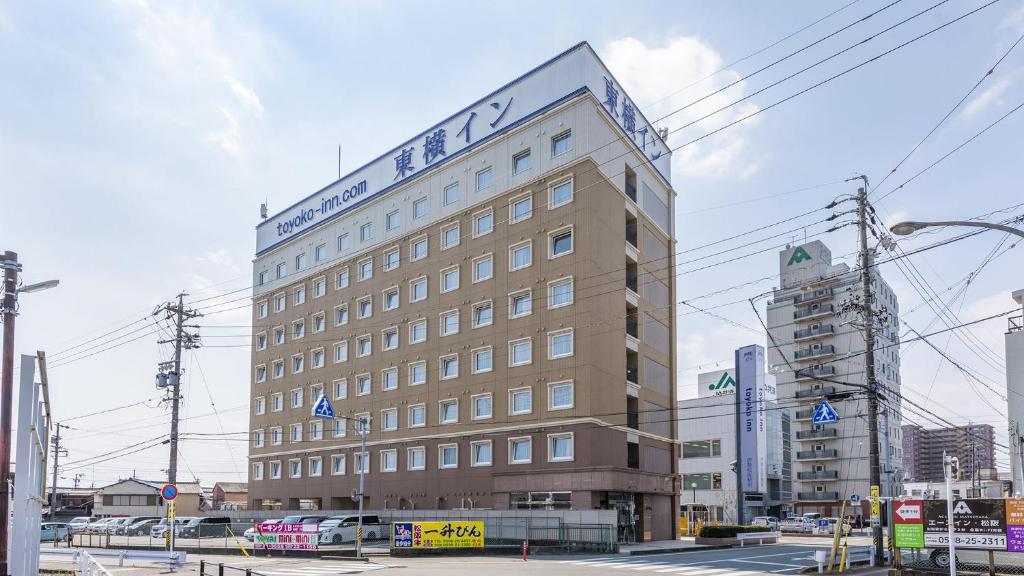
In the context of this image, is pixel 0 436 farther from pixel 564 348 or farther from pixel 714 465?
pixel 714 465

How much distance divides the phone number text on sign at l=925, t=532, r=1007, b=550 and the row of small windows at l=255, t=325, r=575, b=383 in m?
25.5

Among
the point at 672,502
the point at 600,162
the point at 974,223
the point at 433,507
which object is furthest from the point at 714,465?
the point at 974,223

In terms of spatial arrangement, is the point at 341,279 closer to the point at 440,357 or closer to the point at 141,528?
the point at 440,357

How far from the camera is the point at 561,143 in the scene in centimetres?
5144

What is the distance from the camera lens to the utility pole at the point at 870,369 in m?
31.6

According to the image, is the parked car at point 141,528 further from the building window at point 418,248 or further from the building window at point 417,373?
the building window at point 418,248

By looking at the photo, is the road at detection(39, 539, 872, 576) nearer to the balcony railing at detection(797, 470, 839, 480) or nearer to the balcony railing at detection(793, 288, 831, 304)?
the balcony railing at detection(797, 470, 839, 480)

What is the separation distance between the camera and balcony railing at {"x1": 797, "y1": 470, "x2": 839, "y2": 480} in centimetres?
10475

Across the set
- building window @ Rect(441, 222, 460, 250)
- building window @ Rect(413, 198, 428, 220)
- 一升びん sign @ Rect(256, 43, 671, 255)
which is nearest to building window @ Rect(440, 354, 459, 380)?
building window @ Rect(441, 222, 460, 250)

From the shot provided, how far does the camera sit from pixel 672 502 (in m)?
56.4

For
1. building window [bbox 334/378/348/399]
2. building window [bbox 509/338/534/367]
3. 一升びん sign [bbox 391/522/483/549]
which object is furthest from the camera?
building window [bbox 334/378/348/399]

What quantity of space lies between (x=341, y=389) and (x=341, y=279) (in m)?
8.77

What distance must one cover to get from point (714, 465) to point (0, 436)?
259 feet

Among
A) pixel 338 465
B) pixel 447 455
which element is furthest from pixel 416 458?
pixel 338 465
